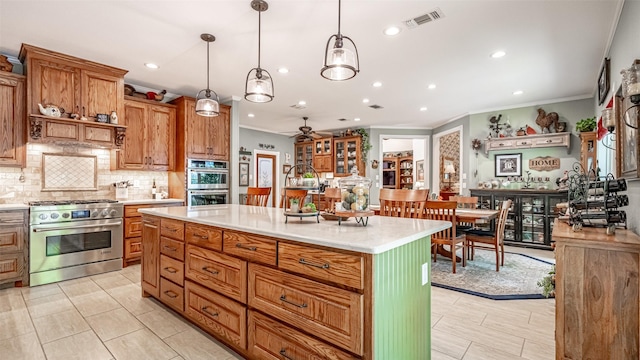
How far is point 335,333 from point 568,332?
4.28ft

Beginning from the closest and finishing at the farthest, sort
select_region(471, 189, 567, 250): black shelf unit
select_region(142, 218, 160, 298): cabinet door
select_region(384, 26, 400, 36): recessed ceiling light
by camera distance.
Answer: select_region(142, 218, 160, 298): cabinet door, select_region(384, 26, 400, 36): recessed ceiling light, select_region(471, 189, 567, 250): black shelf unit

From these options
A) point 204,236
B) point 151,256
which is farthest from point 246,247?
point 151,256

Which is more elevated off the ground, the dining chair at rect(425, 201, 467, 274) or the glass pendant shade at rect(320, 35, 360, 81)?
the glass pendant shade at rect(320, 35, 360, 81)

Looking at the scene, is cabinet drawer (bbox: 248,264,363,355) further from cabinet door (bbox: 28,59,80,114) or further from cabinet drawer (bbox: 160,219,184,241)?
cabinet door (bbox: 28,59,80,114)

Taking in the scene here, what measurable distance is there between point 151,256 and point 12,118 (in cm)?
250

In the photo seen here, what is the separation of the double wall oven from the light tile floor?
1.90m

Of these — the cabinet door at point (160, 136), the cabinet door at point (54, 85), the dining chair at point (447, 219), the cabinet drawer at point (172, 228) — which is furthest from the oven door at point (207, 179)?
the dining chair at point (447, 219)

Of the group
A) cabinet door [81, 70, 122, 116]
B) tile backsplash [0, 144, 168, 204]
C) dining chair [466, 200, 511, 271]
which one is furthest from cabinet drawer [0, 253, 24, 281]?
dining chair [466, 200, 511, 271]

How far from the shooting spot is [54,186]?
4.10 metres

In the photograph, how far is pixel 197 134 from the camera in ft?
16.4

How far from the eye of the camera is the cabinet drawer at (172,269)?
250 centimetres

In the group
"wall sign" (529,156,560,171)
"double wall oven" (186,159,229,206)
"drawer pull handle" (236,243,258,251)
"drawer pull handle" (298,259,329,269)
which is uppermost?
"wall sign" (529,156,560,171)

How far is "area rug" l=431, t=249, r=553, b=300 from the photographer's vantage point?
3203 millimetres

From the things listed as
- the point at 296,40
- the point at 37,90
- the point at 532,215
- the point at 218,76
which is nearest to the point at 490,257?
the point at 532,215
